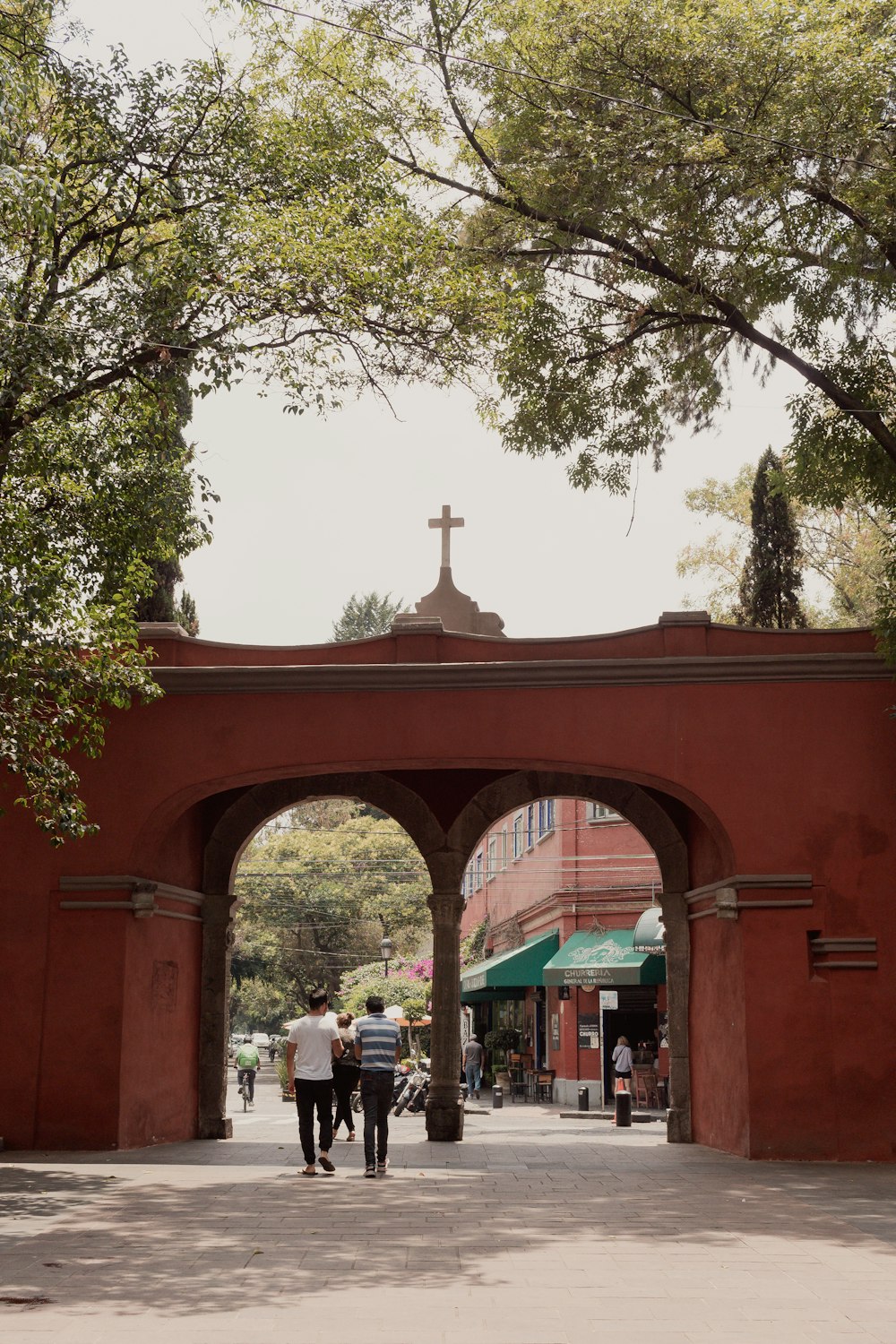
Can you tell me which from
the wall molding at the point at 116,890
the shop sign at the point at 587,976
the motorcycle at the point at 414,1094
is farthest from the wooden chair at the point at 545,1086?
the wall molding at the point at 116,890

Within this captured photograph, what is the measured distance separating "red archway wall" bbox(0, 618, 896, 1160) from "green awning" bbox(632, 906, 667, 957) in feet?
25.9

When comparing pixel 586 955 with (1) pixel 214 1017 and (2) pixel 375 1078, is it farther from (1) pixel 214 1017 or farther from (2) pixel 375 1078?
(2) pixel 375 1078

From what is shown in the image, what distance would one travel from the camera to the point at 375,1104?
10359 millimetres

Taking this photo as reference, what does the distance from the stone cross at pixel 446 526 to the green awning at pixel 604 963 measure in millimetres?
9781

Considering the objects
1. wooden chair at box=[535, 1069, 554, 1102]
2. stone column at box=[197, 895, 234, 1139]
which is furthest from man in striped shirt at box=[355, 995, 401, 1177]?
wooden chair at box=[535, 1069, 554, 1102]

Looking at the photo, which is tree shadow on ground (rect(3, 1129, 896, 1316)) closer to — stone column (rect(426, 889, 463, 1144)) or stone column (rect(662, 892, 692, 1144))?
stone column (rect(662, 892, 692, 1144))


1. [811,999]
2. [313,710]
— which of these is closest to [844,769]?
[811,999]

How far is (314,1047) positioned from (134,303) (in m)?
6.24

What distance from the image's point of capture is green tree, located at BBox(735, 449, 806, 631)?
23.7m

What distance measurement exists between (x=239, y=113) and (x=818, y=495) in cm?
707

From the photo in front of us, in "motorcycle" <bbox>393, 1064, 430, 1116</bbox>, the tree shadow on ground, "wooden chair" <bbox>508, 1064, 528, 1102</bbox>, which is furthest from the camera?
"wooden chair" <bbox>508, 1064, 528, 1102</bbox>

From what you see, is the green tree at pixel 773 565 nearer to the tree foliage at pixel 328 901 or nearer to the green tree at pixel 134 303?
the green tree at pixel 134 303

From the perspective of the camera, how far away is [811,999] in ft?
39.0

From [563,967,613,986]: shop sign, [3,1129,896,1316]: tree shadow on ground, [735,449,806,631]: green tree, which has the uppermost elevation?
[735,449,806,631]: green tree
